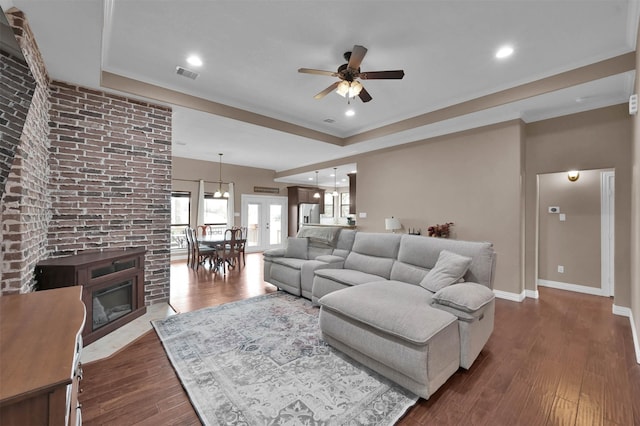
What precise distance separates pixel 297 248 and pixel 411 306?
8.93 ft

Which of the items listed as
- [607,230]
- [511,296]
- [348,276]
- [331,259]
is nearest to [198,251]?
[331,259]

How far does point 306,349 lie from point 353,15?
120 inches

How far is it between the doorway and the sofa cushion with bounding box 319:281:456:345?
11.8ft

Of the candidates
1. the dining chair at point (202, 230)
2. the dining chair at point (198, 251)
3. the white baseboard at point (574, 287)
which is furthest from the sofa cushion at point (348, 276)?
the dining chair at point (202, 230)

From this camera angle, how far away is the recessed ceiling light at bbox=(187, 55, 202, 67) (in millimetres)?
3033

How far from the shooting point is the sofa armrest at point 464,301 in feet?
6.94

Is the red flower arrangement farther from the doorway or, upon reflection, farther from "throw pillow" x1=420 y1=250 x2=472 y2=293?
"throw pillow" x1=420 y1=250 x2=472 y2=293

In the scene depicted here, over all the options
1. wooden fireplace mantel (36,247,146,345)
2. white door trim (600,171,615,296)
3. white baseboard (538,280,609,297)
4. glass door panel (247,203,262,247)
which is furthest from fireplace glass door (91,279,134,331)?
white door trim (600,171,615,296)

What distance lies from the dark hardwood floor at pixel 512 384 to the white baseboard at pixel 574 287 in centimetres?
131

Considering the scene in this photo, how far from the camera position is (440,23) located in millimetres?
2490

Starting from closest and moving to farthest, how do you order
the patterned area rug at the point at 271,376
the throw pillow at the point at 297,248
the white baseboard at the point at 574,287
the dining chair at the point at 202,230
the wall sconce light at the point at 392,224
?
the patterned area rug at the point at 271,376 → the white baseboard at the point at 574,287 → the throw pillow at the point at 297,248 → the wall sconce light at the point at 392,224 → the dining chair at the point at 202,230

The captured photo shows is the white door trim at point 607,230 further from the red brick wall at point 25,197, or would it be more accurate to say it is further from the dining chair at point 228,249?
the red brick wall at point 25,197

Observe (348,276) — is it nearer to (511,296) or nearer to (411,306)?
(411,306)

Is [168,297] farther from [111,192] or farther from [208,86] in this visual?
[208,86]
